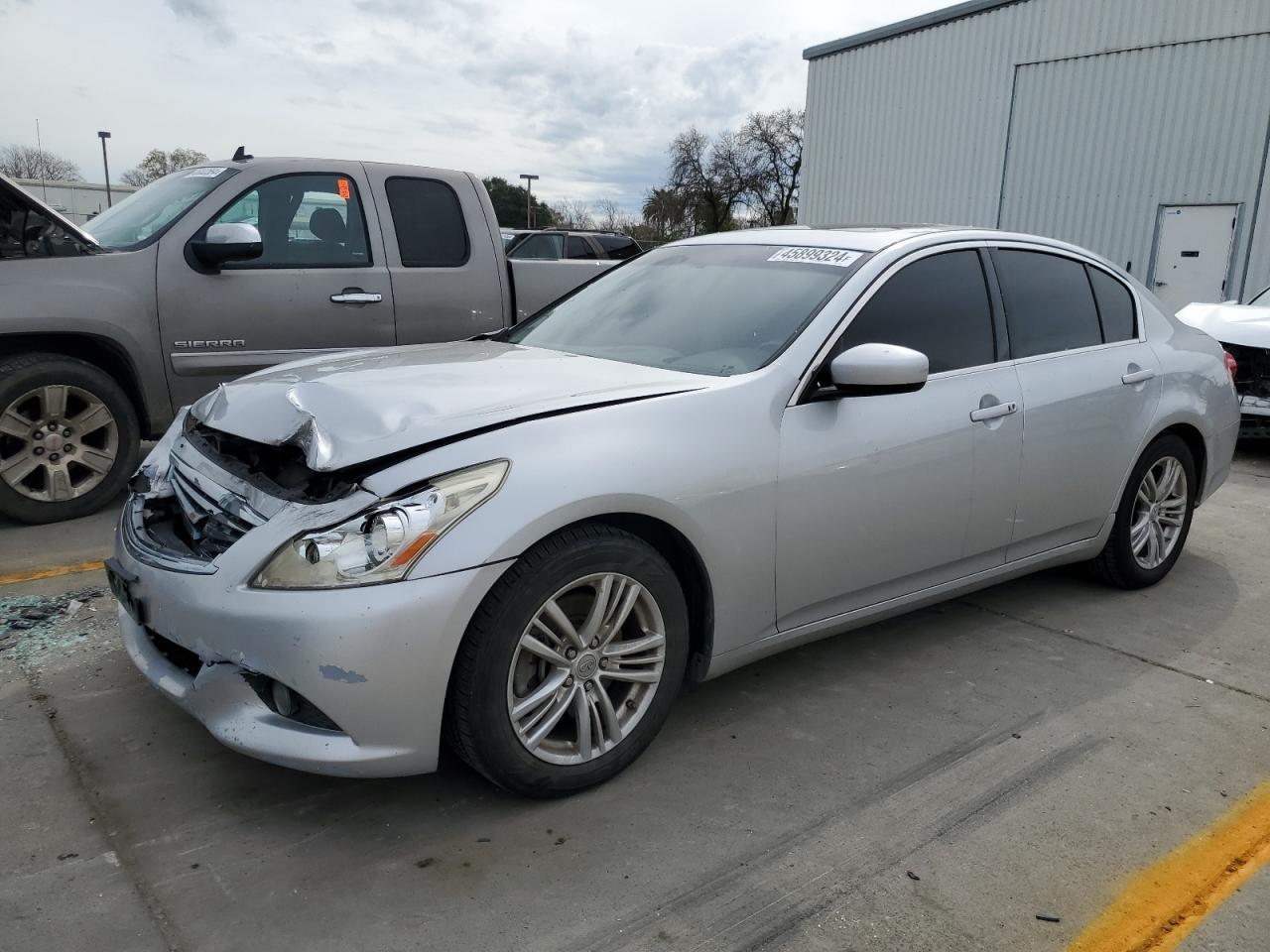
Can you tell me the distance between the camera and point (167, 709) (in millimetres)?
A: 3121

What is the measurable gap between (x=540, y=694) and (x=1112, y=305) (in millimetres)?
3179

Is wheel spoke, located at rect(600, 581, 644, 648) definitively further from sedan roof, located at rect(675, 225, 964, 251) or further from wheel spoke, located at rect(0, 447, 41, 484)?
wheel spoke, located at rect(0, 447, 41, 484)

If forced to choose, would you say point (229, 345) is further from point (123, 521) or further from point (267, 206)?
point (123, 521)

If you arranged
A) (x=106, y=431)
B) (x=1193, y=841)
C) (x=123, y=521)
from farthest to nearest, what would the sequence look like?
(x=106, y=431), (x=123, y=521), (x=1193, y=841)

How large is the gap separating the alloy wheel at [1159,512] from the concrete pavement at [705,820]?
821 mm

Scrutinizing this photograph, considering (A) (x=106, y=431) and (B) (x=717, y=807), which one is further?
(A) (x=106, y=431)

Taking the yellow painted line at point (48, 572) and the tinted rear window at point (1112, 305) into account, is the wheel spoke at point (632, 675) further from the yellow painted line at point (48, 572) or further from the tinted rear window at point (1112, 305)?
the yellow painted line at point (48, 572)

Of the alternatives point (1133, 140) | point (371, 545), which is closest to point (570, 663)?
point (371, 545)

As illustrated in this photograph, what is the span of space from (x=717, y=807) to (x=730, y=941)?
0.54 metres

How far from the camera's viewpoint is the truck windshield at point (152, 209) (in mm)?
5297

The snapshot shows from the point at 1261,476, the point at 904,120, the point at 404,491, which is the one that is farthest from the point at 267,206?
the point at 904,120

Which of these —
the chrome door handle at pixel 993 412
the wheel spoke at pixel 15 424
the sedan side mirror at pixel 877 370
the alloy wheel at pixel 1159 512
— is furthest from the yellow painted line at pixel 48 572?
the alloy wheel at pixel 1159 512

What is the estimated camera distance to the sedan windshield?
319 cm

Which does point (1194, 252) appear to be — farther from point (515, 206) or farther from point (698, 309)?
point (515, 206)
